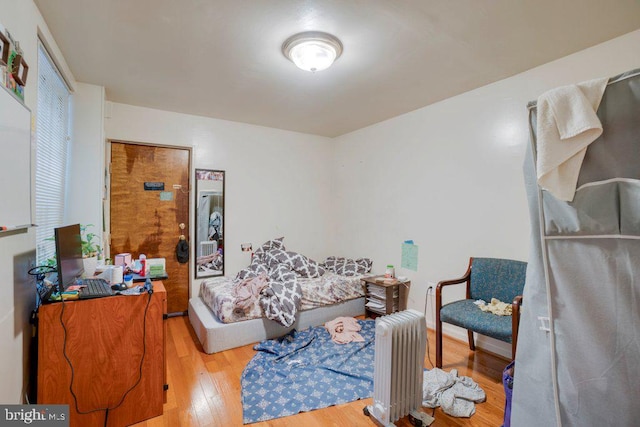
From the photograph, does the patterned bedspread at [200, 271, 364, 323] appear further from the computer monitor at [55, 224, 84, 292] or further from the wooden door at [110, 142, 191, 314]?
the computer monitor at [55, 224, 84, 292]

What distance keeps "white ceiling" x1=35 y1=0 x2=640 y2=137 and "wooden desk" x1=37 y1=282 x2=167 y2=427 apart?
1743 millimetres

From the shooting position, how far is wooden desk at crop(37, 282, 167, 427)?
1639mm

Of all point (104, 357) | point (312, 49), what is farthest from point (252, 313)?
point (312, 49)

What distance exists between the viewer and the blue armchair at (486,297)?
211 centimetres

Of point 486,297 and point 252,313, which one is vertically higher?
point 486,297

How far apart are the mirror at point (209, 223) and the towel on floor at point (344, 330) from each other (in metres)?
1.66

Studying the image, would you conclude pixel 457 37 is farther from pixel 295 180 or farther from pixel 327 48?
pixel 295 180

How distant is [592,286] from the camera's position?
92 centimetres

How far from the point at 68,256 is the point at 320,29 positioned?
Result: 82.1 inches

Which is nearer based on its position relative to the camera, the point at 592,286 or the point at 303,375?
the point at 592,286

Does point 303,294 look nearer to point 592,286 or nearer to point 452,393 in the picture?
point 452,393

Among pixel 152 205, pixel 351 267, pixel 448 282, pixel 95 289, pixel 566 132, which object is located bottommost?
pixel 351 267

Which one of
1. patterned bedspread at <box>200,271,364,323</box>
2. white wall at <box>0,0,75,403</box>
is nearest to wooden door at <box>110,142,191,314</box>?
patterned bedspread at <box>200,271,364,323</box>

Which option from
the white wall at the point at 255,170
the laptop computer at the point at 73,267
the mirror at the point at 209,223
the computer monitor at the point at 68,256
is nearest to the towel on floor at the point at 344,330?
the white wall at the point at 255,170
